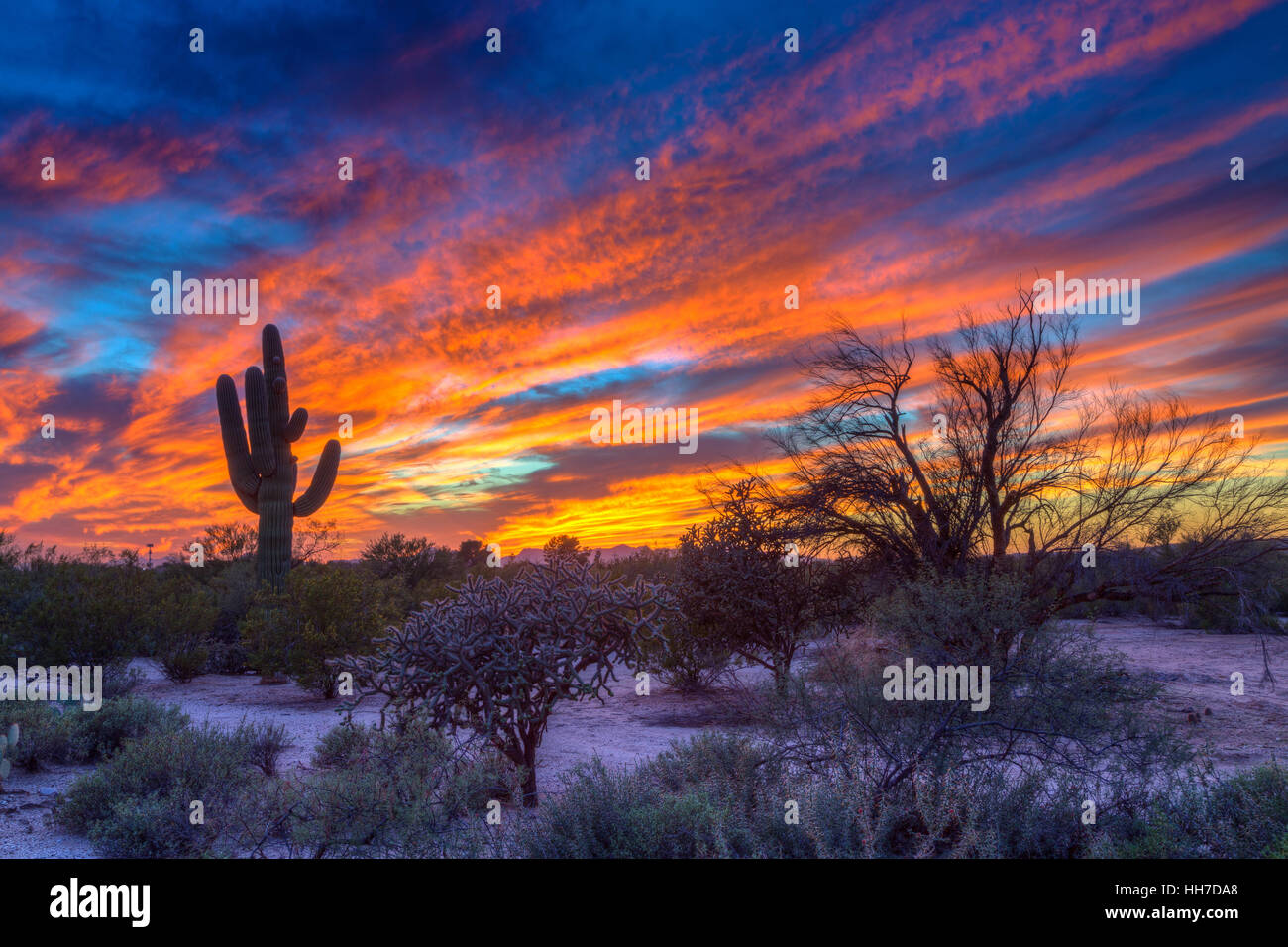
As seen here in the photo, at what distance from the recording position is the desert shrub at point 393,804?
5180mm

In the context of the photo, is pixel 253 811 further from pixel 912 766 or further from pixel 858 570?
pixel 858 570

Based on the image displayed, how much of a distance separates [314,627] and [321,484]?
7.42 meters

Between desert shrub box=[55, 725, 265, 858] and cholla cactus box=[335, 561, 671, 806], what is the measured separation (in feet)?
4.21

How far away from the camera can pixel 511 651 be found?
6.97 m

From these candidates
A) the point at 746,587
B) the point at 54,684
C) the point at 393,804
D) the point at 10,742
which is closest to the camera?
the point at 393,804

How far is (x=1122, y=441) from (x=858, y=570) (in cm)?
532

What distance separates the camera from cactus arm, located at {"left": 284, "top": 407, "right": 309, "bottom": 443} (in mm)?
19672

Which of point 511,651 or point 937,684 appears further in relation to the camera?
point 937,684

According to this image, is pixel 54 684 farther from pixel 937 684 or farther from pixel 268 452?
pixel 937 684

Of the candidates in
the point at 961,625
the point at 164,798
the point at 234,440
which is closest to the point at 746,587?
the point at 961,625

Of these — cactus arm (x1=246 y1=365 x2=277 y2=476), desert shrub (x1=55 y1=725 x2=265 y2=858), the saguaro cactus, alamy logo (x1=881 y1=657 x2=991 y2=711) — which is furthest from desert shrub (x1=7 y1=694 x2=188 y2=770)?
cactus arm (x1=246 y1=365 x2=277 y2=476)

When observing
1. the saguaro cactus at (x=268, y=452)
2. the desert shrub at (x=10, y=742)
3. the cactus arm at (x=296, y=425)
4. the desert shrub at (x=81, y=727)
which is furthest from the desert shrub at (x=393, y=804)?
the cactus arm at (x=296, y=425)
